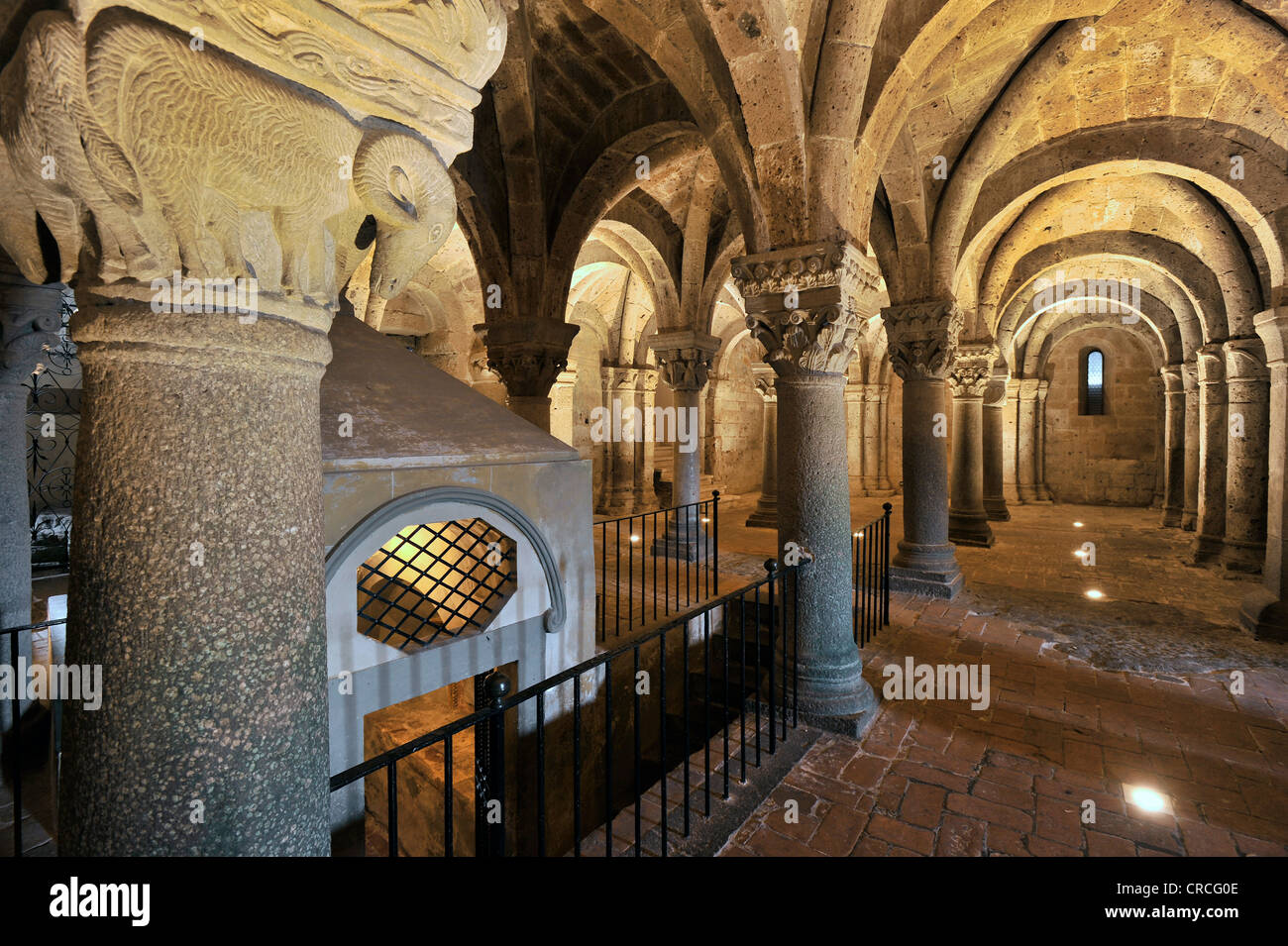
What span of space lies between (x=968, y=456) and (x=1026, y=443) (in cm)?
735

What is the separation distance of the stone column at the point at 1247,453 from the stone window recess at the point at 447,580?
8505mm

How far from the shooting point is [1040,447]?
50.7 feet

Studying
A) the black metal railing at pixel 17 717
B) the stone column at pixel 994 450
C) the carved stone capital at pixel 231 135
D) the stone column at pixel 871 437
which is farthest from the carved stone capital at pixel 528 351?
the stone column at pixel 871 437

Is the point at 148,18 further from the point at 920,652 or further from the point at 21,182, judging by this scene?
the point at 920,652

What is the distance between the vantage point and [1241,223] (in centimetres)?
677

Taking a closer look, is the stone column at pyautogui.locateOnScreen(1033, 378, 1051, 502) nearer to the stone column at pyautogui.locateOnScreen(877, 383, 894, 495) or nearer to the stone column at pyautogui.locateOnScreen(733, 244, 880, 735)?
the stone column at pyautogui.locateOnScreen(877, 383, 894, 495)

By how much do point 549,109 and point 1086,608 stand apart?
7.42m

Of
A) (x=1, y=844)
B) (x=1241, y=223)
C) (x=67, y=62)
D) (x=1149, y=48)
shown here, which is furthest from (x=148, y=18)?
(x=1241, y=223)

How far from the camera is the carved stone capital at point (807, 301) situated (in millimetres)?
3592

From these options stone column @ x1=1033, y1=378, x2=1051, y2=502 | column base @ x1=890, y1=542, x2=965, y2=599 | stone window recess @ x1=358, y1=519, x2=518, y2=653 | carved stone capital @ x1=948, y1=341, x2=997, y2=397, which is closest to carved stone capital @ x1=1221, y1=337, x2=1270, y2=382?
carved stone capital @ x1=948, y1=341, x2=997, y2=397

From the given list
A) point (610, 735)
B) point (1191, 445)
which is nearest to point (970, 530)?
point (1191, 445)

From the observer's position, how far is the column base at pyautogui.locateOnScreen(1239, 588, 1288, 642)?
5039 millimetres

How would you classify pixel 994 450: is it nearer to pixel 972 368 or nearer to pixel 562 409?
pixel 972 368

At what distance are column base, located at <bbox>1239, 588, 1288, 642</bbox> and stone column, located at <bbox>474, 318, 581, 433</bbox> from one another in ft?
22.4
